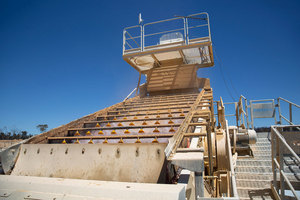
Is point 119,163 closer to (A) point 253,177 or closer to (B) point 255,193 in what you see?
(B) point 255,193

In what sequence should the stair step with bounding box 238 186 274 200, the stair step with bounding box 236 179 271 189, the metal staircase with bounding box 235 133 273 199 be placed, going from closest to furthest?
the stair step with bounding box 238 186 274 200
the metal staircase with bounding box 235 133 273 199
the stair step with bounding box 236 179 271 189

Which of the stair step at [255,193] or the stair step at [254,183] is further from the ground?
the stair step at [254,183]

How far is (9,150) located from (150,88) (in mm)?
8123

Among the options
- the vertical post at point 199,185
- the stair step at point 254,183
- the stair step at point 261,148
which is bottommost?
the stair step at point 254,183

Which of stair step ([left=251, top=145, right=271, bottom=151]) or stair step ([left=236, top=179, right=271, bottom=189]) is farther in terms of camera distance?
stair step ([left=251, top=145, right=271, bottom=151])

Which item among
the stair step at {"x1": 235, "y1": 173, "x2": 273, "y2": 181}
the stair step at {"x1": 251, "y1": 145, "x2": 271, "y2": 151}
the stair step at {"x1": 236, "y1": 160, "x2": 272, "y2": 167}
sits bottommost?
the stair step at {"x1": 235, "y1": 173, "x2": 273, "y2": 181}

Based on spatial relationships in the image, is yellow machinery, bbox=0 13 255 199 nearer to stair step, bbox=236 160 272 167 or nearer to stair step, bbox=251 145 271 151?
stair step, bbox=236 160 272 167

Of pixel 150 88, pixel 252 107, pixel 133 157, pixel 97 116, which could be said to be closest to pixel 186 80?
pixel 150 88

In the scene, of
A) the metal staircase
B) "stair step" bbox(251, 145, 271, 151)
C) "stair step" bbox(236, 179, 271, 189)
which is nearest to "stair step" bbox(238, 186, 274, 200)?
the metal staircase

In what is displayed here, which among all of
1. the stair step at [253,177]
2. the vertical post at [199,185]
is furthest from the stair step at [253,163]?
the vertical post at [199,185]

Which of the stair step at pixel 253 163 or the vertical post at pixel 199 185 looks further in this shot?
the stair step at pixel 253 163

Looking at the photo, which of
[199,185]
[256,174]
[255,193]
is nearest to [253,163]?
[256,174]

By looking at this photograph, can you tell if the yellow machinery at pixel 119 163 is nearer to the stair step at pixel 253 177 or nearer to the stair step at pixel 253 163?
the stair step at pixel 253 177

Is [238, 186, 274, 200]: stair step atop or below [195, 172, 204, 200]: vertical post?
below
